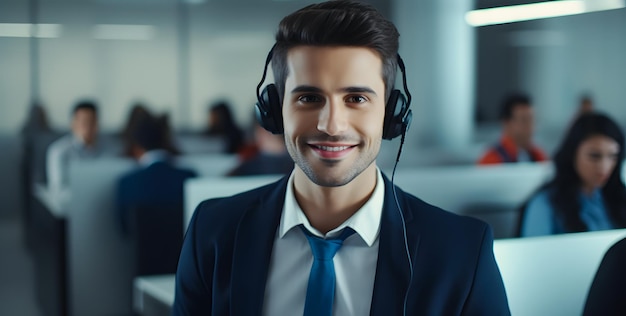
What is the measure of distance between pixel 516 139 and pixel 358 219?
3390 mm

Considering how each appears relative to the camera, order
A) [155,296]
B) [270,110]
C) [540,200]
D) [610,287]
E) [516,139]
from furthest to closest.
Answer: [516,139] < [540,200] < [155,296] < [610,287] < [270,110]

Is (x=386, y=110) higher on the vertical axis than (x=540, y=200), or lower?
higher

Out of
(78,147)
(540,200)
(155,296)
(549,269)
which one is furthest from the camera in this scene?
(78,147)

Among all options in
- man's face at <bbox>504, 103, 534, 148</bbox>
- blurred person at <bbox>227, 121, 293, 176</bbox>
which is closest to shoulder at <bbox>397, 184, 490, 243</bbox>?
blurred person at <bbox>227, 121, 293, 176</bbox>

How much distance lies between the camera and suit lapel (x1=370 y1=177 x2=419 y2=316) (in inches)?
36.7

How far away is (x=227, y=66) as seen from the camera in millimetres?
7594

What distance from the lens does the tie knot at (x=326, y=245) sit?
967 millimetres

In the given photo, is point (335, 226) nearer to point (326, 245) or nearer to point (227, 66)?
point (326, 245)

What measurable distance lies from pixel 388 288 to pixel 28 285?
3.82 m

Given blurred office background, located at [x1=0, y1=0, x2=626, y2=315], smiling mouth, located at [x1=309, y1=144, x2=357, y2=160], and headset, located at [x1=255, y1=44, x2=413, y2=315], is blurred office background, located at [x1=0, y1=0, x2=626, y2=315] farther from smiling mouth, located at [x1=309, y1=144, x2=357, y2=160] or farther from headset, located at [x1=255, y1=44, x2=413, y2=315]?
smiling mouth, located at [x1=309, y1=144, x2=357, y2=160]

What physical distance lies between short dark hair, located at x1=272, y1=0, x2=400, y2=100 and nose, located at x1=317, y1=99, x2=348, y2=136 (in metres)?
0.08

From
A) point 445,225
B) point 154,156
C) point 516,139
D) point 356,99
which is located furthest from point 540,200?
point 154,156

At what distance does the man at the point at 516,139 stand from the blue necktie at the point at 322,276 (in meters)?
3.19

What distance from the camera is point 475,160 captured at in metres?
4.78
